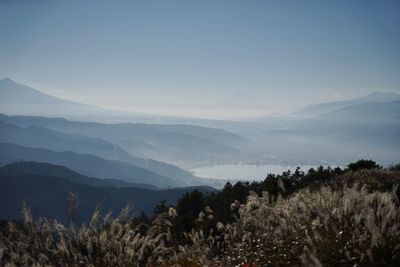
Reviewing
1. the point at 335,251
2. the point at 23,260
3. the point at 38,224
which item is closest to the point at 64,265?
the point at 23,260

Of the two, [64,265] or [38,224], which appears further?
[38,224]

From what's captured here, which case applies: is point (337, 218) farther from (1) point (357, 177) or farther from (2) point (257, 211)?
(1) point (357, 177)

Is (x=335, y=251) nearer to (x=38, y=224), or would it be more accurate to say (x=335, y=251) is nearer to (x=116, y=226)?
(x=116, y=226)

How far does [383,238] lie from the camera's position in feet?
16.2

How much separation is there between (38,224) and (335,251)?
204 inches

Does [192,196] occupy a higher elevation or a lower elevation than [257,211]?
lower

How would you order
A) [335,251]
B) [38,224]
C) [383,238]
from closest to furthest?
[383,238] < [335,251] < [38,224]

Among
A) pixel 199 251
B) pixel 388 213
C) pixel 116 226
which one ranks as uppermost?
pixel 388 213

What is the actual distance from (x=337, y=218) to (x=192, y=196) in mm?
41564

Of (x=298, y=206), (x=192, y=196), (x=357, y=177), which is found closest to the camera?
(x=298, y=206)

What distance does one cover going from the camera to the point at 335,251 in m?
5.77

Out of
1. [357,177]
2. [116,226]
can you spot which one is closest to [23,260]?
[116,226]

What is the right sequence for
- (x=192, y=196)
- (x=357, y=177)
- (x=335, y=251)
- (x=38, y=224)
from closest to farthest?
(x=335, y=251) → (x=38, y=224) → (x=357, y=177) → (x=192, y=196)

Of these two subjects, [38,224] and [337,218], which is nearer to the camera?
[337,218]
